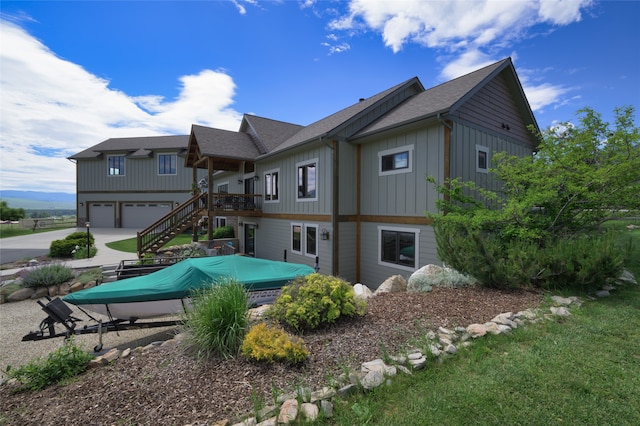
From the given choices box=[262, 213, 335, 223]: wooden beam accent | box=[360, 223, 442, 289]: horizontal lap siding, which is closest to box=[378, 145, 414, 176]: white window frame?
box=[360, 223, 442, 289]: horizontal lap siding

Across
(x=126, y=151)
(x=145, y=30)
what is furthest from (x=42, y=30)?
(x=126, y=151)

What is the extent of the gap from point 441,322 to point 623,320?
A: 2.89m

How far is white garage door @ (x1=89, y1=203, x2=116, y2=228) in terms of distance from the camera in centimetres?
2925

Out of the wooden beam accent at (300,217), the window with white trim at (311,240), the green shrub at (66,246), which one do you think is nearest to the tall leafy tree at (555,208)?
the wooden beam accent at (300,217)

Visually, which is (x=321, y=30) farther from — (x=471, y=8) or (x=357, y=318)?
(x=357, y=318)

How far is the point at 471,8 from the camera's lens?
28.7ft

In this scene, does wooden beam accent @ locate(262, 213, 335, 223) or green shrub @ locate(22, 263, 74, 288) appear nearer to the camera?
green shrub @ locate(22, 263, 74, 288)

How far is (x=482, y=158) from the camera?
371 inches

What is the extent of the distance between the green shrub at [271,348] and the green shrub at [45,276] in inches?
410

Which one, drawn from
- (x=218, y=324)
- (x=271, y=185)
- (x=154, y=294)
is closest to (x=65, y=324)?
(x=154, y=294)

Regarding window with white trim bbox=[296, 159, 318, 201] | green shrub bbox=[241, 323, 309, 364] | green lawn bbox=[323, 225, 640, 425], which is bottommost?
green lawn bbox=[323, 225, 640, 425]

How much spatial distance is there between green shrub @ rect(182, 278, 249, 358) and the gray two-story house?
643cm

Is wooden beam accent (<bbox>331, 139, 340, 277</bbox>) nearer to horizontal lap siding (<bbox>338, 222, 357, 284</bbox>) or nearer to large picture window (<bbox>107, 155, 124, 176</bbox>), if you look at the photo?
horizontal lap siding (<bbox>338, 222, 357, 284</bbox>)

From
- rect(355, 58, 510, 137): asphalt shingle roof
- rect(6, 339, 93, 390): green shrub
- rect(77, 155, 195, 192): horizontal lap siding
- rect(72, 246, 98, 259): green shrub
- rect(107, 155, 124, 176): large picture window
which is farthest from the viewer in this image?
rect(107, 155, 124, 176): large picture window
